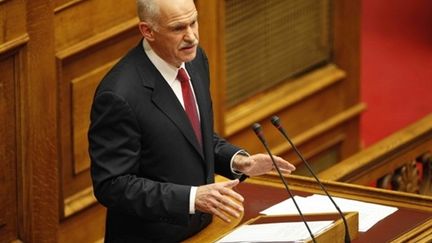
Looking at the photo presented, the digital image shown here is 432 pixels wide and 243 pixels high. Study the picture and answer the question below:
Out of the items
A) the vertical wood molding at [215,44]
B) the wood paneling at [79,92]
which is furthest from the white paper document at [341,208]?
the vertical wood molding at [215,44]

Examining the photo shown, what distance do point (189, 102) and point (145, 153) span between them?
0.19m

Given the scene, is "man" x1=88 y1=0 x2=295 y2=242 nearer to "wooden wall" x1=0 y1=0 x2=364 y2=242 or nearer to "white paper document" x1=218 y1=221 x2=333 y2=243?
"white paper document" x1=218 y1=221 x2=333 y2=243

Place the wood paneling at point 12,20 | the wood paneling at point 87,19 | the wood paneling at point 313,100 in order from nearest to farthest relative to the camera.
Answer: the wood paneling at point 12,20 → the wood paneling at point 87,19 → the wood paneling at point 313,100

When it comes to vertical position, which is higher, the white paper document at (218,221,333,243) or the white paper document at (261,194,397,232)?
the white paper document at (218,221,333,243)

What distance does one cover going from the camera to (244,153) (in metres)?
3.77

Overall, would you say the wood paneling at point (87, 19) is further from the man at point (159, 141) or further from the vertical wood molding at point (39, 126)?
the man at point (159, 141)

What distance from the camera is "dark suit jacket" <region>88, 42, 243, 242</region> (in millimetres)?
3469

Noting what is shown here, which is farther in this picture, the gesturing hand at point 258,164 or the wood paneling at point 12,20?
the wood paneling at point 12,20

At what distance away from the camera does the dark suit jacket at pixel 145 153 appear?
347cm

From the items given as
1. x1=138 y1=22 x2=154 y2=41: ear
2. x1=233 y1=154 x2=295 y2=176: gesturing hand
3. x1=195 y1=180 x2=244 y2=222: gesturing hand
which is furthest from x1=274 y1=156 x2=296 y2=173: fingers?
x1=138 y1=22 x2=154 y2=41: ear

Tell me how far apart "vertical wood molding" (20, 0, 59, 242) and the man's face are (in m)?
1.17

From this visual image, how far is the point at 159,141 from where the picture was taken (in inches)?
140

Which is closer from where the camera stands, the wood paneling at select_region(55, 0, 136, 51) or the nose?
the nose

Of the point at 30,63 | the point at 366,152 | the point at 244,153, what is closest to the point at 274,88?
the point at 366,152
